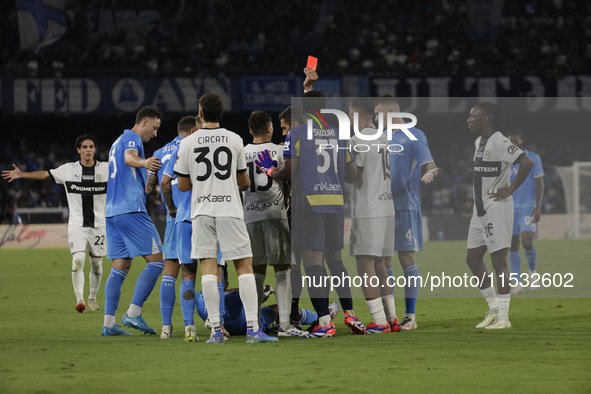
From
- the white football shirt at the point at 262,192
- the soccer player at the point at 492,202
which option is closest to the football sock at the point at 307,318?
the white football shirt at the point at 262,192

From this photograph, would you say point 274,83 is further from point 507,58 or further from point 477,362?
point 477,362

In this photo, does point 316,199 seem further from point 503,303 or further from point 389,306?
point 503,303

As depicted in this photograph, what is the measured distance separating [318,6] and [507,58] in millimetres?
7391

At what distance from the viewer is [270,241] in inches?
340

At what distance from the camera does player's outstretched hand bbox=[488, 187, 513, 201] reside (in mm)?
9336

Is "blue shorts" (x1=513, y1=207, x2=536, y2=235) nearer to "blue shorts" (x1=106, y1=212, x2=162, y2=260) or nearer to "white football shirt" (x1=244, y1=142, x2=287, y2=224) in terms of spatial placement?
"white football shirt" (x1=244, y1=142, x2=287, y2=224)

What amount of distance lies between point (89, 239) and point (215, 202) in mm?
4534

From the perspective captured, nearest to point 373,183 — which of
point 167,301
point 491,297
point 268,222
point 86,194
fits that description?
point 268,222

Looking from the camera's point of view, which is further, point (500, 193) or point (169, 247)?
point (500, 193)

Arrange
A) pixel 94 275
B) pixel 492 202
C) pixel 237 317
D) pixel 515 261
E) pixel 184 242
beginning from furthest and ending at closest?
pixel 515 261 → pixel 94 275 → pixel 492 202 → pixel 237 317 → pixel 184 242

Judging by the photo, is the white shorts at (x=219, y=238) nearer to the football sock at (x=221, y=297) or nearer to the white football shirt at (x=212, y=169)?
the white football shirt at (x=212, y=169)

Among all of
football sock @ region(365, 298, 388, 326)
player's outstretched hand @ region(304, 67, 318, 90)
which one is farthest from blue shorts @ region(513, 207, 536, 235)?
player's outstretched hand @ region(304, 67, 318, 90)

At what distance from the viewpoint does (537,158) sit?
13.1 meters

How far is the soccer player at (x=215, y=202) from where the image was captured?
793 centimetres
